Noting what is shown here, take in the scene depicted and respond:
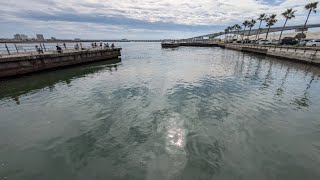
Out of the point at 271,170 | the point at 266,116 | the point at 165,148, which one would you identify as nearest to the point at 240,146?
the point at 271,170

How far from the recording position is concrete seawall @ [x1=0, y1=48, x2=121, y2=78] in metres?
24.4

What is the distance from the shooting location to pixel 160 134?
1034 cm

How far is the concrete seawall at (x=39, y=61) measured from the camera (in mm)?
24366

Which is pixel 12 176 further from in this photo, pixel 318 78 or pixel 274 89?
pixel 318 78

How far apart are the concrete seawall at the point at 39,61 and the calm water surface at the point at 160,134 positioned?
8728 mm

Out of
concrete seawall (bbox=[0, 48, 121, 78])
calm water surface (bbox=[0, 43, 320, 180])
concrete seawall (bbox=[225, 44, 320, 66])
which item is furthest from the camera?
concrete seawall (bbox=[225, 44, 320, 66])

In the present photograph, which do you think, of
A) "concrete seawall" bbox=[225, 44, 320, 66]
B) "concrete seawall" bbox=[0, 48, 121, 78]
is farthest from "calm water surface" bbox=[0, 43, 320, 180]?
"concrete seawall" bbox=[225, 44, 320, 66]

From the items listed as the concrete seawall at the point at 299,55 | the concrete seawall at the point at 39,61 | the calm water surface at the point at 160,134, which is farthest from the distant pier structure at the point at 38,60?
the concrete seawall at the point at 299,55

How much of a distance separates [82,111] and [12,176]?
21.3 feet

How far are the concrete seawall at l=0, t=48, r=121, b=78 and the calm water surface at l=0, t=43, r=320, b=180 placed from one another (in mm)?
8728

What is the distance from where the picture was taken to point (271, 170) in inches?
302

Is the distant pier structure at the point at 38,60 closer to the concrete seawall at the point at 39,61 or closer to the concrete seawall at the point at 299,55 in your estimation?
the concrete seawall at the point at 39,61

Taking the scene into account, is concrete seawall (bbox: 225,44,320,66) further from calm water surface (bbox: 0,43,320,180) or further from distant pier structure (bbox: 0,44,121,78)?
distant pier structure (bbox: 0,44,121,78)

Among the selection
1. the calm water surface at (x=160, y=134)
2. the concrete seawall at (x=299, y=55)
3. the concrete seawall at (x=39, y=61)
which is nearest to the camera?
the calm water surface at (x=160, y=134)
